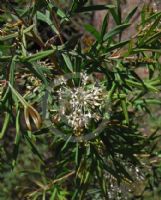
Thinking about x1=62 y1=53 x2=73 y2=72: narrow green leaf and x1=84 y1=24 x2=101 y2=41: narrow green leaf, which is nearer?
x1=84 y1=24 x2=101 y2=41: narrow green leaf

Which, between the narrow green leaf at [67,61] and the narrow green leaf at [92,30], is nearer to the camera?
the narrow green leaf at [92,30]

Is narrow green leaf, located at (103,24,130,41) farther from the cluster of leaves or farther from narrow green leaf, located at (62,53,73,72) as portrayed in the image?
narrow green leaf, located at (62,53,73,72)

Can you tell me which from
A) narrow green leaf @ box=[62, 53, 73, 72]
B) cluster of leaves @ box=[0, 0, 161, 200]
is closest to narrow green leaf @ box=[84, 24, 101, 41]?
cluster of leaves @ box=[0, 0, 161, 200]

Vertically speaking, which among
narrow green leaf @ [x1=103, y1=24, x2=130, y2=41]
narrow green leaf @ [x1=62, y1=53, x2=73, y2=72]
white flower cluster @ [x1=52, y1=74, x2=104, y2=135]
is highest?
narrow green leaf @ [x1=103, y1=24, x2=130, y2=41]

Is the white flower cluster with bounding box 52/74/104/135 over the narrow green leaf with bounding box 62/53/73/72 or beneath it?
beneath

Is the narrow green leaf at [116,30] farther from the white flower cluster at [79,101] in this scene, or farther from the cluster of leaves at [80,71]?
the white flower cluster at [79,101]

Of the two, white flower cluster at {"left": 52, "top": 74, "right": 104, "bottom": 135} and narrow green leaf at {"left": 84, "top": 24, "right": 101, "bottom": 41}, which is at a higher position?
narrow green leaf at {"left": 84, "top": 24, "right": 101, "bottom": 41}

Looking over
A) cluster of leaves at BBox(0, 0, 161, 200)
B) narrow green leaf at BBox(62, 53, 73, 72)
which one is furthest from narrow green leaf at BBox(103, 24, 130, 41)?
narrow green leaf at BBox(62, 53, 73, 72)

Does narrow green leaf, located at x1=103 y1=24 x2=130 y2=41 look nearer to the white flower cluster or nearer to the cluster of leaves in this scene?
the cluster of leaves

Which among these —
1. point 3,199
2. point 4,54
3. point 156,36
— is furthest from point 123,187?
point 3,199

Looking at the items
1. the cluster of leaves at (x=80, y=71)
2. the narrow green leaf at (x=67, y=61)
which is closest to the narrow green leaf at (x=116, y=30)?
the cluster of leaves at (x=80, y=71)
